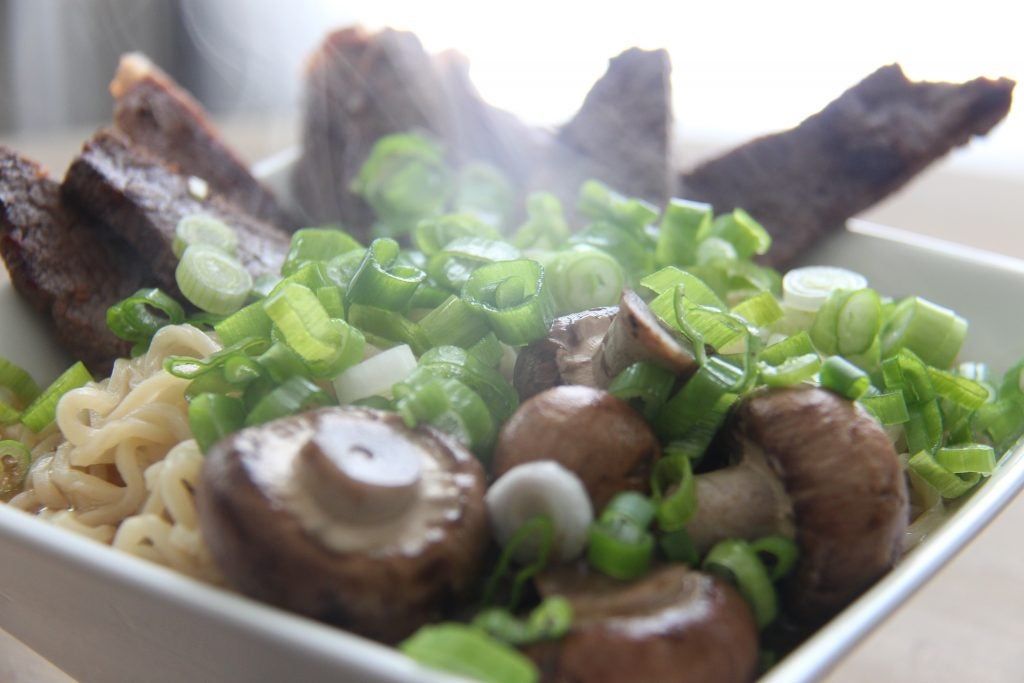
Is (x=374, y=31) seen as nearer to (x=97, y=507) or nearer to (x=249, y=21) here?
(x=97, y=507)

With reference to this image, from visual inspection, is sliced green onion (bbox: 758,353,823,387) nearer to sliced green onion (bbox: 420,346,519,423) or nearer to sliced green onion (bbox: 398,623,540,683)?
sliced green onion (bbox: 420,346,519,423)

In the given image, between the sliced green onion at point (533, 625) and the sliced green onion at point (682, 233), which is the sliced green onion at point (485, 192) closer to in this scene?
the sliced green onion at point (682, 233)

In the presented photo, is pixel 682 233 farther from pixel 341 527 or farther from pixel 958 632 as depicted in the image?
pixel 341 527

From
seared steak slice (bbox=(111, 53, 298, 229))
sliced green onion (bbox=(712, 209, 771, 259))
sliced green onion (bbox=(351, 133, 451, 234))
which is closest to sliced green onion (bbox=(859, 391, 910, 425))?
sliced green onion (bbox=(712, 209, 771, 259))

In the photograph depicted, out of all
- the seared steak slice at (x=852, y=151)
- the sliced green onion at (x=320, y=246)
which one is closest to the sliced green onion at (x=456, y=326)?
the sliced green onion at (x=320, y=246)

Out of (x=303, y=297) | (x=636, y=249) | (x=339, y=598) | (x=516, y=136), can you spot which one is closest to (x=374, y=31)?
(x=516, y=136)

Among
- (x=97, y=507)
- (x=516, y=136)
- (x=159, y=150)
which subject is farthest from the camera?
(x=516, y=136)
